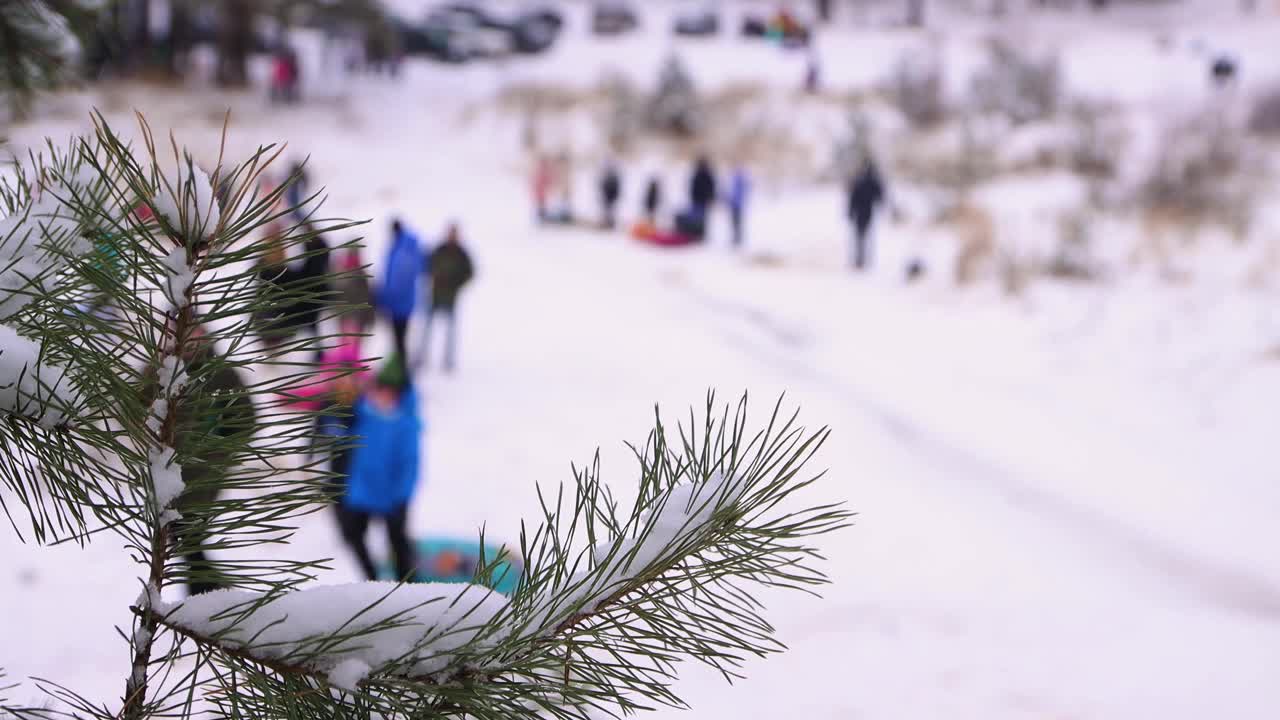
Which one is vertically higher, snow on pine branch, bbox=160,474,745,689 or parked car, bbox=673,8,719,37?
parked car, bbox=673,8,719,37

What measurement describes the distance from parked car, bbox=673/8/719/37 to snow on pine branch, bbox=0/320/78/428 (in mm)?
42323

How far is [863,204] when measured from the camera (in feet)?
47.2

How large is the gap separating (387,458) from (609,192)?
12992 mm

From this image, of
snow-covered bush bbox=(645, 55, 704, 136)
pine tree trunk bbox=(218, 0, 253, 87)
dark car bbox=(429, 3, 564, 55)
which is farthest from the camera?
dark car bbox=(429, 3, 564, 55)

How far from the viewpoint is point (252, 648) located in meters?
1.15

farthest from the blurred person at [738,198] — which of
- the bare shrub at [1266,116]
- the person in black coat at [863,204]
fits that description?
the bare shrub at [1266,116]

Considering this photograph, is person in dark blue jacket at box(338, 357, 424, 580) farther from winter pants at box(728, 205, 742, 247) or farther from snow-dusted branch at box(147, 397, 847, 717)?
winter pants at box(728, 205, 742, 247)

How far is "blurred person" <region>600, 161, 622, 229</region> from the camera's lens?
17.4 meters

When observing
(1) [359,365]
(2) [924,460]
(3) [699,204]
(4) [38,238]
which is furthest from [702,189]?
(4) [38,238]

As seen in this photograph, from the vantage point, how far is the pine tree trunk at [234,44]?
30.6 meters

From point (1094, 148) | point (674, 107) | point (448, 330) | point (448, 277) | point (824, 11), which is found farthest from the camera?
point (824, 11)

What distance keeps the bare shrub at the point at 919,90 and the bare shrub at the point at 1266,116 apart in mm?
6696

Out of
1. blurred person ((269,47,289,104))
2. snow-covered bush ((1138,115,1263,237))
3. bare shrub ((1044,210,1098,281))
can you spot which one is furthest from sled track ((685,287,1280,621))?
blurred person ((269,47,289,104))

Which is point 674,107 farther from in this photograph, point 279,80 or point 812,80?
point 279,80
